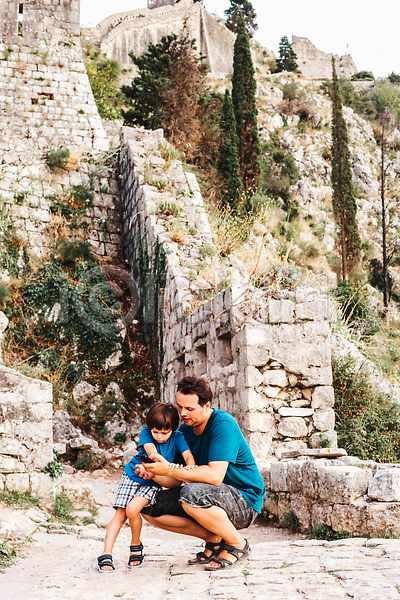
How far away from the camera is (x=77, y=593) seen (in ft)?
10.3

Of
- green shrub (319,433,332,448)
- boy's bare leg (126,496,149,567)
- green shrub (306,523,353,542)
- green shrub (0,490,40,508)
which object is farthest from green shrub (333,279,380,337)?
boy's bare leg (126,496,149,567)

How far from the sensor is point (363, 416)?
7723 millimetres

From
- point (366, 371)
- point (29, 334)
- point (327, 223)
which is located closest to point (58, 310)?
point (29, 334)

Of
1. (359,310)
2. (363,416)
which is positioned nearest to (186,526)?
(363,416)

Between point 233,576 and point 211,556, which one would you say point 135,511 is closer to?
point 211,556

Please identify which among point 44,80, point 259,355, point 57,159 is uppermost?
point 44,80

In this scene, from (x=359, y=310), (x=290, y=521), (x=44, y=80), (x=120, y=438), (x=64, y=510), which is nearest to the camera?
(x=290, y=521)

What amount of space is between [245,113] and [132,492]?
22198 millimetres

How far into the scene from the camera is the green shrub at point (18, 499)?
232 inches

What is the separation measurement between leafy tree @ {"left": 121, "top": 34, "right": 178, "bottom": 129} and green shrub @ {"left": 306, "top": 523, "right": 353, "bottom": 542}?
47.6 feet

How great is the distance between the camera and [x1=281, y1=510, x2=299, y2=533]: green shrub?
5.00 m

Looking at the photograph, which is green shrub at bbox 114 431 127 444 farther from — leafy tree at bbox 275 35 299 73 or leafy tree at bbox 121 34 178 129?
leafy tree at bbox 275 35 299 73

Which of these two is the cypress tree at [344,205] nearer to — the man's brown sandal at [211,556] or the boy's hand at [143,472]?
the man's brown sandal at [211,556]

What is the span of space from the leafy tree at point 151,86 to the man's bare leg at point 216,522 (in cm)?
1514
